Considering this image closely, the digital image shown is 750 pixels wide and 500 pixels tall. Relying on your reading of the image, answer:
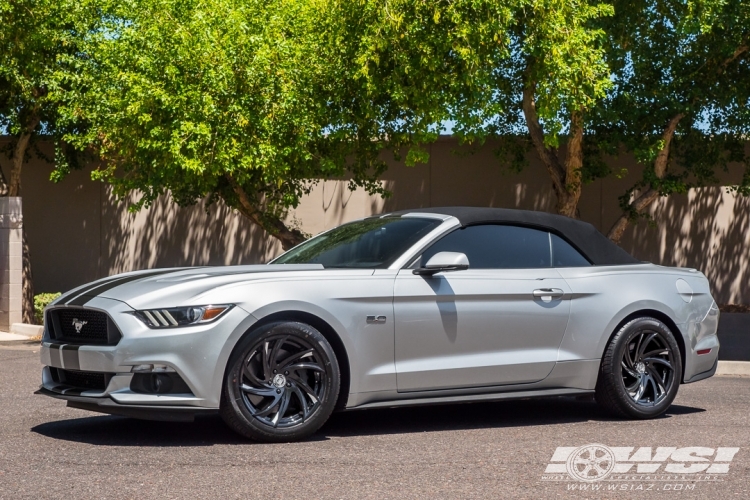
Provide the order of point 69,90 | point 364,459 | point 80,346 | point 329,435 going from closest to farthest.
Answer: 1. point 364,459
2. point 80,346
3. point 329,435
4. point 69,90

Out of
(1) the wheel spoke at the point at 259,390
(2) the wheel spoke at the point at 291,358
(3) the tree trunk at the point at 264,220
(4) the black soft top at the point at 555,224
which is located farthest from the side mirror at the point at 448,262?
(3) the tree trunk at the point at 264,220

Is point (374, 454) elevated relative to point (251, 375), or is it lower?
lower

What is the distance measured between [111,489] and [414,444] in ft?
7.08

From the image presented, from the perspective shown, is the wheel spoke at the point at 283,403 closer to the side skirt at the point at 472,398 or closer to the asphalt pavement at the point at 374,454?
the asphalt pavement at the point at 374,454

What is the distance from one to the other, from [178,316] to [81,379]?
85cm

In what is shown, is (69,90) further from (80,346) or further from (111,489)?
(111,489)

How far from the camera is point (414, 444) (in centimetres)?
675

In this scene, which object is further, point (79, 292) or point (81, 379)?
point (79, 292)

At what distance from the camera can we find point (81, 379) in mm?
6727

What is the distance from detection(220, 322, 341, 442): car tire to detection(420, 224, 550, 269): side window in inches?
44.2

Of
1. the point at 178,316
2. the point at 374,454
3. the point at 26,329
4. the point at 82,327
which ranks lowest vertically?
the point at 26,329

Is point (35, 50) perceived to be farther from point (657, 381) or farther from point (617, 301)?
point (657, 381)

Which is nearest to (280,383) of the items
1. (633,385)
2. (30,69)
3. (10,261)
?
(633,385)

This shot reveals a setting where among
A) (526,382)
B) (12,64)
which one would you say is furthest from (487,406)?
(12,64)
